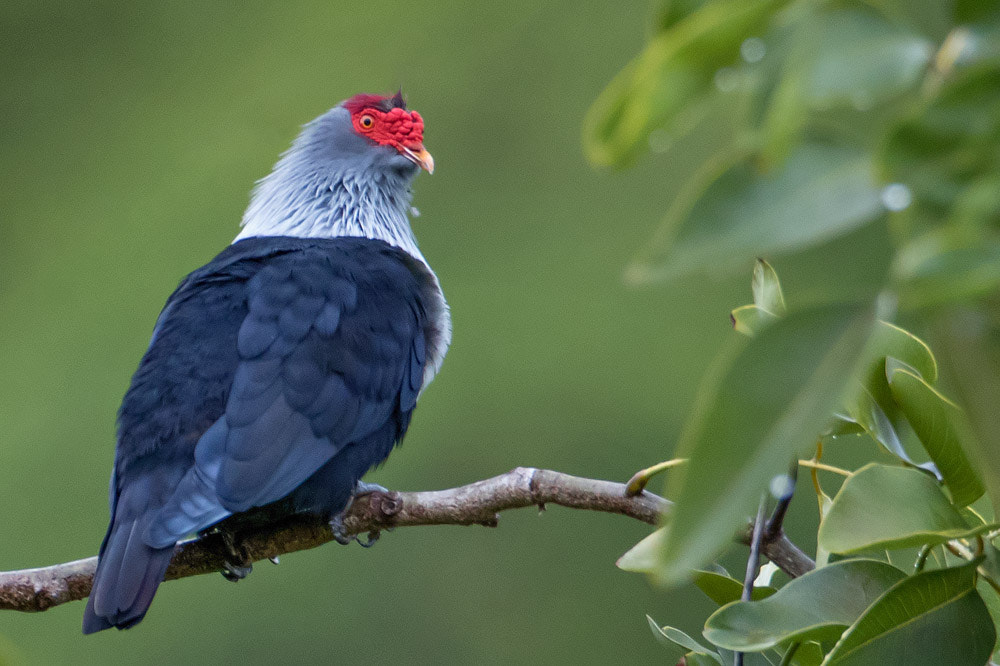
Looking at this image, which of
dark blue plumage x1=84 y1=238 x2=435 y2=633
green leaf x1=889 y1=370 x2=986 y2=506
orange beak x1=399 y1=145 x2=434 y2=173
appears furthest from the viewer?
orange beak x1=399 y1=145 x2=434 y2=173

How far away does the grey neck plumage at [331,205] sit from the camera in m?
2.25

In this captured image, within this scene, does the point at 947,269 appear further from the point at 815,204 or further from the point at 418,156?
the point at 418,156

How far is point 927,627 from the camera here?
2.13 feet

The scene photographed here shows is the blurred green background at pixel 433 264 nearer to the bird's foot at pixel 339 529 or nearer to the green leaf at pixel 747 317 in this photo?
the bird's foot at pixel 339 529

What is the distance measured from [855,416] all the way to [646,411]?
3.46 metres

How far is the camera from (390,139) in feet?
7.91

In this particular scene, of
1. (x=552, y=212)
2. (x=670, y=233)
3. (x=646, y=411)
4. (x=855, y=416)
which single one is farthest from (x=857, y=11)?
(x=552, y=212)

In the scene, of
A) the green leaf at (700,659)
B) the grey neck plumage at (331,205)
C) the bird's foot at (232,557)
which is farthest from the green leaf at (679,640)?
the grey neck plumage at (331,205)

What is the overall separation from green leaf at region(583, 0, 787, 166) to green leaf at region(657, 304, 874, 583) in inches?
3.2

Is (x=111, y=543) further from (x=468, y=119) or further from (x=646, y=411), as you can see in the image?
(x=468, y=119)

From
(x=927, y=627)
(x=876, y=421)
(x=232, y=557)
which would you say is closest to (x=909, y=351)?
(x=876, y=421)

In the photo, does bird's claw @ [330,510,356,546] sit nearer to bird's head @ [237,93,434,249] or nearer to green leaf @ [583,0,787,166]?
bird's head @ [237,93,434,249]

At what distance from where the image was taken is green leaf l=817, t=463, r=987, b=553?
63 centimetres

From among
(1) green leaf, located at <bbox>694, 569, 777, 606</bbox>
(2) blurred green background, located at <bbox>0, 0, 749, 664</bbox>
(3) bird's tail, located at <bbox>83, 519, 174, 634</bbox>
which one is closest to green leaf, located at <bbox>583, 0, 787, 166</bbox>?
(1) green leaf, located at <bbox>694, 569, 777, 606</bbox>
